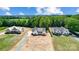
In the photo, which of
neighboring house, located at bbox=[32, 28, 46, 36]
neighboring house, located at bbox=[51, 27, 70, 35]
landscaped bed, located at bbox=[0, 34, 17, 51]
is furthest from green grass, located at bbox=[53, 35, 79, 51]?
landscaped bed, located at bbox=[0, 34, 17, 51]

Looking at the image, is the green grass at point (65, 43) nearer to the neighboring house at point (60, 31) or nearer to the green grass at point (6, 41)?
the neighboring house at point (60, 31)

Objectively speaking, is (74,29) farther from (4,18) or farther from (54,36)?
(4,18)

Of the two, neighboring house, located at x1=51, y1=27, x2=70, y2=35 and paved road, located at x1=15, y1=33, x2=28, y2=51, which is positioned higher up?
neighboring house, located at x1=51, y1=27, x2=70, y2=35

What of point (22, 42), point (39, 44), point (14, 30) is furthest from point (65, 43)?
point (14, 30)

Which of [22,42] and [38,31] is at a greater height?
[38,31]

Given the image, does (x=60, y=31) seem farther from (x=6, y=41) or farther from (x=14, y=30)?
(x=6, y=41)

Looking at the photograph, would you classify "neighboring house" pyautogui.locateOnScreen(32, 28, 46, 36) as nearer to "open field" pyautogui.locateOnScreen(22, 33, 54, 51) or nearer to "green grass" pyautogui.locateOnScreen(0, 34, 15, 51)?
"open field" pyautogui.locateOnScreen(22, 33, 54, 51)

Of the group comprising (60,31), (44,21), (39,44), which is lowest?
(39,44)
